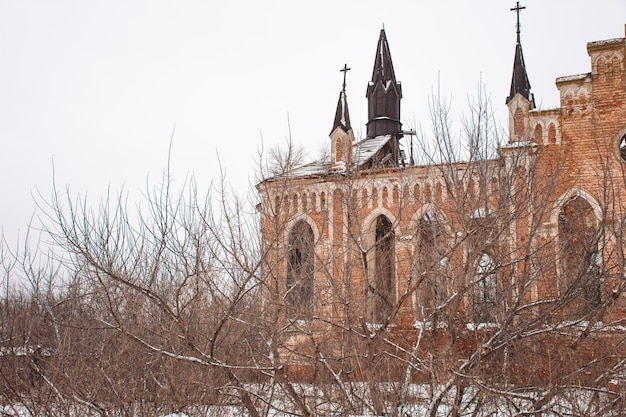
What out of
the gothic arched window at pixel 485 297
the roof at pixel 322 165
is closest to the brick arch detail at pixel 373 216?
the roof at pixel 322 165

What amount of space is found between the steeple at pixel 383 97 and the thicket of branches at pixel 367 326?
17.2m

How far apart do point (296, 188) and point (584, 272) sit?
9707 millimetres

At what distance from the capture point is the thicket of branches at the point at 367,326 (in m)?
6.56

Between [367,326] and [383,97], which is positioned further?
[383,97]

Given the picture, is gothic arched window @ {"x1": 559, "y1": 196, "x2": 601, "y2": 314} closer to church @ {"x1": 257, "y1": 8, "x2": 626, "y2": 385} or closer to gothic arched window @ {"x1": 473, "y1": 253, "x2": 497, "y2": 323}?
church @ {"x1": 257, "y1": 8, "x2": 626, "y2": 385}

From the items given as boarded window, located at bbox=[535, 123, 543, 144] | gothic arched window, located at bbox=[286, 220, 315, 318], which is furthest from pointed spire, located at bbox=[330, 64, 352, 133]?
gothic arched window, located at bbox=[286, 220, 315, 318]

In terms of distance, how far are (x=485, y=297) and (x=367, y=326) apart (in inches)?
60.3

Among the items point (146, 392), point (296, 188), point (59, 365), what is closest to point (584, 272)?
point (146, 392)

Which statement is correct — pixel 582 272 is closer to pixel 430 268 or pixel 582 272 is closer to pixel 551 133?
pixel 430 268

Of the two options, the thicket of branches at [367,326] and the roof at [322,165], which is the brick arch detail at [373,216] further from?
the thicket of branches at [367,326]

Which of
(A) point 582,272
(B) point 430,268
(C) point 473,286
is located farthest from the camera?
(C) point 473,286

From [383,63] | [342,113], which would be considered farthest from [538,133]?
[383,63]

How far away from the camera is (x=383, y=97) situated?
25.8 metres

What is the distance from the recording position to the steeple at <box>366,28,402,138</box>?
25.3 meters
